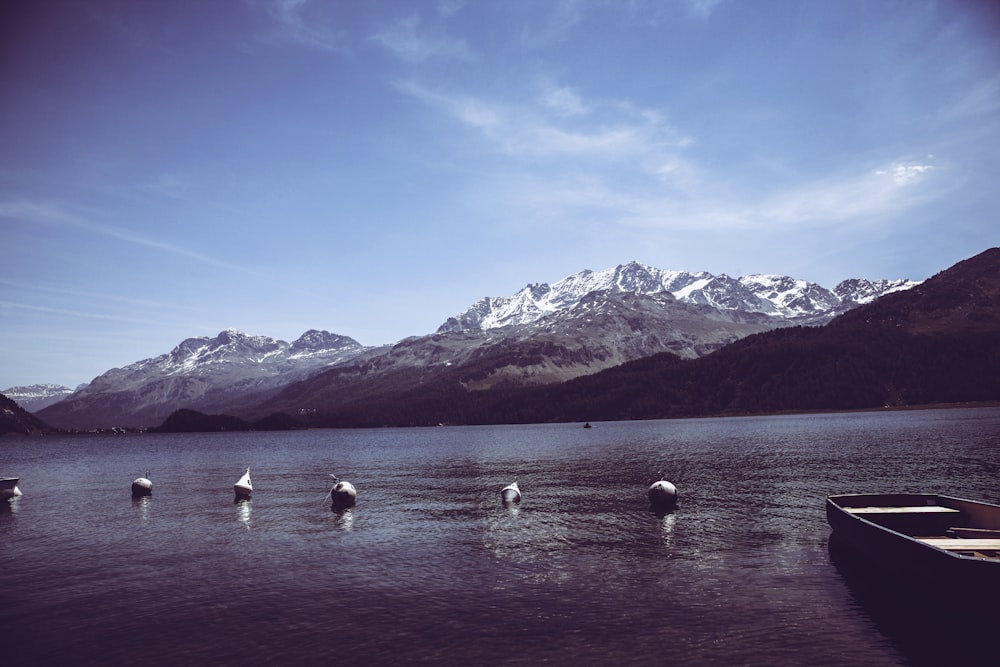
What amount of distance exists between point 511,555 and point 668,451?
89143mm

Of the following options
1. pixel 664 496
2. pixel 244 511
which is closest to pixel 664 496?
pixel 664 496

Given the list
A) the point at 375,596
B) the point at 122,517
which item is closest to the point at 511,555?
the point at 375,596

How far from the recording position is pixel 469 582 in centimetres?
3142

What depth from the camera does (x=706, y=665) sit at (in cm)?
2080

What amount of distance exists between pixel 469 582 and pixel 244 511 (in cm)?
3702

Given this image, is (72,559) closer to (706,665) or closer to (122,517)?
(122,517)

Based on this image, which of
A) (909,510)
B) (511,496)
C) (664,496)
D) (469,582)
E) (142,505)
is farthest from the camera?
(142,505)

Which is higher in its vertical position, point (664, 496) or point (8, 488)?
point (8, 488)

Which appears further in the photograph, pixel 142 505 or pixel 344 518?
pixel 142 505

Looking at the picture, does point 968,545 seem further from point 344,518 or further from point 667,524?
point 344,518

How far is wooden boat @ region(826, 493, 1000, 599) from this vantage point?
24.2 m

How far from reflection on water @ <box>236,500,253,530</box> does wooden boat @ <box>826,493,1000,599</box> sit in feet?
149

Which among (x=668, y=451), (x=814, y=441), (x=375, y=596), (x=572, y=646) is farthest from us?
(x=814, y=441)

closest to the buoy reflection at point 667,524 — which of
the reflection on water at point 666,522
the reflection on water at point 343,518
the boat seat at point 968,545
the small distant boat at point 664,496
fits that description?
the reflection on water at point 666,522
